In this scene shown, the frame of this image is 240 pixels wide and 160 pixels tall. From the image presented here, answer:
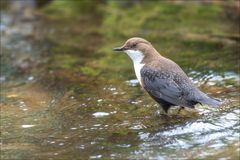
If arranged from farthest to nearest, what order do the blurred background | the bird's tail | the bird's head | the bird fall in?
the bird's head < the bird < the bird's tail < the blurred background

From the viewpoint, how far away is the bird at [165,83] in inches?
253

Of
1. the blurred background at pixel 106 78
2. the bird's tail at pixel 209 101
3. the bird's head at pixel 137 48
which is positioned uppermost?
the bird's head at pixel 137 48

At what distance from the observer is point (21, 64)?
1000 centimetres

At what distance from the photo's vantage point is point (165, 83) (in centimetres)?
663

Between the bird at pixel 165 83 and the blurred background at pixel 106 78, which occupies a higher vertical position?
the bird at pixel 165 83

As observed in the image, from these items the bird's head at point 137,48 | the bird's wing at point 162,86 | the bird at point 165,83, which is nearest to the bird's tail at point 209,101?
the bird at point 165,83

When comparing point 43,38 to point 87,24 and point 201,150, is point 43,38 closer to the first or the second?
point 87,24

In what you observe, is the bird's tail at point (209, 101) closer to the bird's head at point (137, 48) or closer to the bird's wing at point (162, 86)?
the bird's wing at point (162, 86)

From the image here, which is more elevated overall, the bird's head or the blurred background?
the bird's head

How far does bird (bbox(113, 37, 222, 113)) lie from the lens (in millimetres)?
6434

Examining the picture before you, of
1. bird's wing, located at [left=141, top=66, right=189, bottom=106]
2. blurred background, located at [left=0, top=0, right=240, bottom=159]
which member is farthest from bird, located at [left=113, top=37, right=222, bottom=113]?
blurred background, located at [left=0, top=0, right=240, bottom=159]

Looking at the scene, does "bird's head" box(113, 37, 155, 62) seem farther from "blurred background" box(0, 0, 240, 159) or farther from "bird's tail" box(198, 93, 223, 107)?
"bird's tail" box(198, 93, 223, 107)

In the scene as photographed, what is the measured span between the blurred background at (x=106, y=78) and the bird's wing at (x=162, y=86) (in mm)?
238

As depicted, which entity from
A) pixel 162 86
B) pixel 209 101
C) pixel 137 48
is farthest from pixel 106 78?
pixel 209 101
